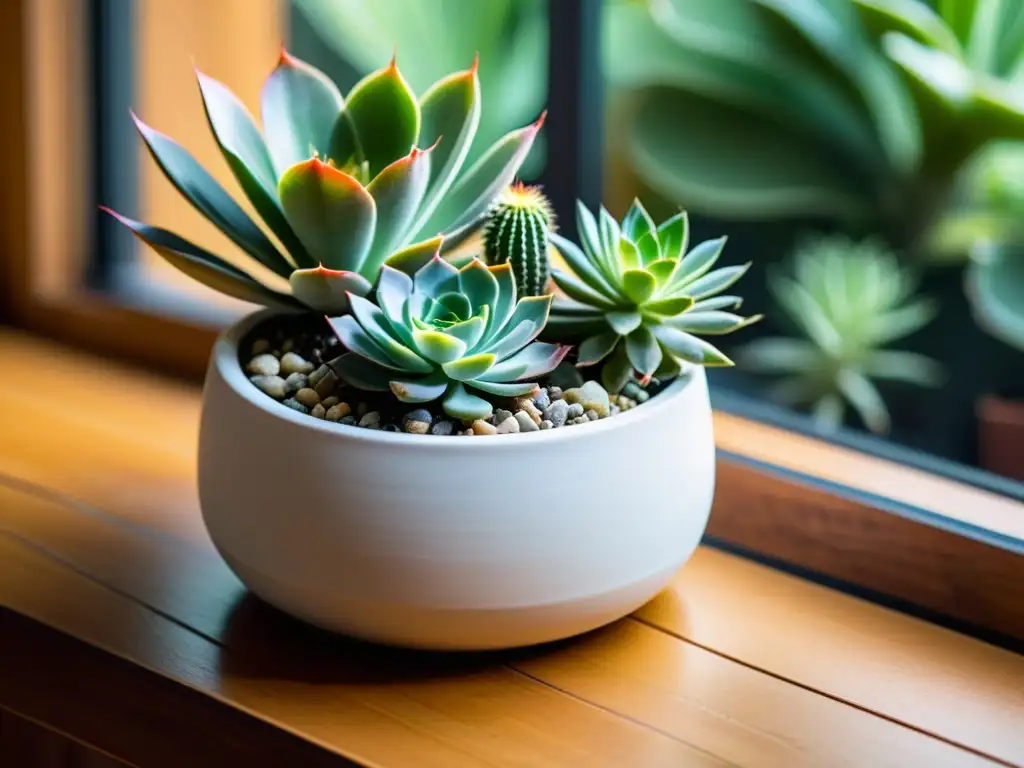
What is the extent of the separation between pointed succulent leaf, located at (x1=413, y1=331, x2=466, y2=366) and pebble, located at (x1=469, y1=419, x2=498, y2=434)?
39 millimetres

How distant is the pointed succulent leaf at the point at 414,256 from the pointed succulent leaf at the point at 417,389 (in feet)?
0.24

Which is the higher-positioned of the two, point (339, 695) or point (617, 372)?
point (617, 372)

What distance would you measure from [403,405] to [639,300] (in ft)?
0.45

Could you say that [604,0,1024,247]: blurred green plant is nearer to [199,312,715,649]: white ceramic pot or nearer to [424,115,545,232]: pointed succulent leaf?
[424,115,545,232]: pointed succulent leaf

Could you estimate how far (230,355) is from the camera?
713mm

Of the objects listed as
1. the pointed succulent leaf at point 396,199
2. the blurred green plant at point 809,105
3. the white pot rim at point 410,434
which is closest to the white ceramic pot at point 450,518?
the white pot rim at point 410,434

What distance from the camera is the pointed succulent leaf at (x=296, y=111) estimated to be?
71 centimetres

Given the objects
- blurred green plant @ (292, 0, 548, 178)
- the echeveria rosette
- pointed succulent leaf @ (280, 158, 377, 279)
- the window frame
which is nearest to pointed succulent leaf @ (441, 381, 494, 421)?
the echeveria rosette

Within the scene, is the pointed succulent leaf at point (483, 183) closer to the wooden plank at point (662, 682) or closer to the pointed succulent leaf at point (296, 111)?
the pointed succulent leaf at point (296, 111)

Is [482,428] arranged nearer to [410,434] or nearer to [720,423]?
[410,434]

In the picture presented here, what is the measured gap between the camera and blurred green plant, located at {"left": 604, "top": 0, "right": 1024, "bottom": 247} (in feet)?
4.20

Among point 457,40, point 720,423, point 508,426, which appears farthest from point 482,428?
point 457,40

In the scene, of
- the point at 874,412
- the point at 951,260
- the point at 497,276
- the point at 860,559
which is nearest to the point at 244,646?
the point at 497,276

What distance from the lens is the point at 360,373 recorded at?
648 mm
